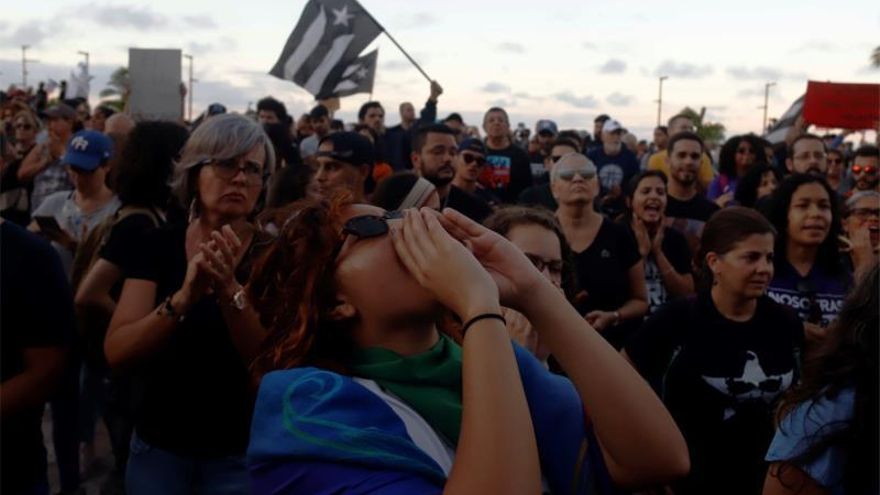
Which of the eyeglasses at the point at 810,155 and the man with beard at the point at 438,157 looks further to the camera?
the eyeglasses at the point at 810,155

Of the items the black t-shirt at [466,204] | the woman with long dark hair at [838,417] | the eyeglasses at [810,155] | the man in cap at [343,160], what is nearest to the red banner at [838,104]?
the eyeglasses at [810,155]

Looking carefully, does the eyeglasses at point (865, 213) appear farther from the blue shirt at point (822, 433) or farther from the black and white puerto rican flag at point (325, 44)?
the black and white puerto rican flag at point (325, 44)

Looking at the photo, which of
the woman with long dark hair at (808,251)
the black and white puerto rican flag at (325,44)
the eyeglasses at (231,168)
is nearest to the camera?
the eyeglasses at (231,168)

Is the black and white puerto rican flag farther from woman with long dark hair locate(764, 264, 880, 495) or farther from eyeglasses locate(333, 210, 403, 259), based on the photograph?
eyeglasses locate(333, 210, 403, 259)

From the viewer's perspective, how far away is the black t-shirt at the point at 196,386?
316 centimetres

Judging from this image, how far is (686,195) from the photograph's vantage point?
7.10m

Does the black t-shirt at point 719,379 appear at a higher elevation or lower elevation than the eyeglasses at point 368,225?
lower

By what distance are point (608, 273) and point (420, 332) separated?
3618 millimetres

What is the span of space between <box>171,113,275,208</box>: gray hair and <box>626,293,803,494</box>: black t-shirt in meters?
1.78

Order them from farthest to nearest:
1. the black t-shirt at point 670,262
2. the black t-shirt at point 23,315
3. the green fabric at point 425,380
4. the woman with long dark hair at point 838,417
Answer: the black t-shirt at point 670,262
the black t-shirt at point 23,315
the woman with long dark hair at point 838,417
the green fabric at point 425,380

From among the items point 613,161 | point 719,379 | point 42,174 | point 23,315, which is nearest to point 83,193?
point 42,174

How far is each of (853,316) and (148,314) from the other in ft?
6.86

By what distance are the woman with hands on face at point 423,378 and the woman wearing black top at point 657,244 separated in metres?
3.98

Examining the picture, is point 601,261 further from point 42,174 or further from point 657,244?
point 42,174
